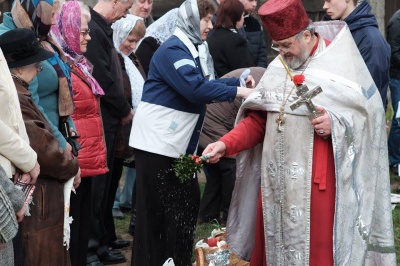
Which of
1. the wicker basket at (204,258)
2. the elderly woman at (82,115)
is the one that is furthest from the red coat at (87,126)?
the wicker basket at (204,258)

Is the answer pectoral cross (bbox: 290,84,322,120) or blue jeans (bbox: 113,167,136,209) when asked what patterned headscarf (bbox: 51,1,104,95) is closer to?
pectoral cross (bbox: 290,84,322,120)

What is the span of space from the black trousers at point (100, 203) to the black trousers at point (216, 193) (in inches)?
61.8

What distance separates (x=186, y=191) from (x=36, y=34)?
5.39 feet

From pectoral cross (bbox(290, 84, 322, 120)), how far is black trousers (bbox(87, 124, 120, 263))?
8.29 ft

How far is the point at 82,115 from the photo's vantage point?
6.92 meters

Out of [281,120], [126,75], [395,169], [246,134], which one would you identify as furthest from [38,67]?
[395,169]

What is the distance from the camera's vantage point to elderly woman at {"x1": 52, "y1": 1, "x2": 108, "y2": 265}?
6.84m

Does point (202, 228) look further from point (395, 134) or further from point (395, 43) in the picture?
point (395, 43)

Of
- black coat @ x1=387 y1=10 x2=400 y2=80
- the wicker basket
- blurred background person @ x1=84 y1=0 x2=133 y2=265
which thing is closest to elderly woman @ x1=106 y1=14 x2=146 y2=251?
blurred background person @ x1=84 y1=0 x2=133 y2=265

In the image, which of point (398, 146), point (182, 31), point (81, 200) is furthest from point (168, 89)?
point (398, 146)

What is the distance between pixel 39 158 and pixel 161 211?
1608mm

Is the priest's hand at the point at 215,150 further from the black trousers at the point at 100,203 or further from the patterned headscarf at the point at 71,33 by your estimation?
the black trousers at the point at 100,203

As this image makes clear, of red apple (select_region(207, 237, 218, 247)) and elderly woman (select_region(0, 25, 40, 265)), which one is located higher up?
elderly woman (select_region(0, 25, 40, 265))

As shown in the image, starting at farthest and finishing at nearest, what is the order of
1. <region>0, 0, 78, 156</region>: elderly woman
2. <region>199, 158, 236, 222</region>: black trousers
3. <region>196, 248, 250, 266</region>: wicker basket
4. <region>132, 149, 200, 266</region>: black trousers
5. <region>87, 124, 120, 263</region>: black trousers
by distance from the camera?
<region>199, 158, 236, 222</region>: black trousers, <region>87, 124, 120, 263</region>: black trousers, <region>196, 248, 250, 266</region>: wicker basket, <region>132, 149, 200, 266</region>: black trousers, <region>0, 0, 78, 156</region>: elderly woman
